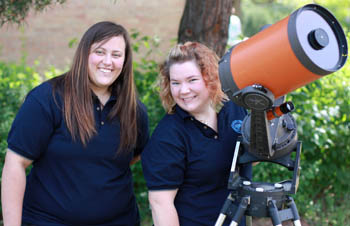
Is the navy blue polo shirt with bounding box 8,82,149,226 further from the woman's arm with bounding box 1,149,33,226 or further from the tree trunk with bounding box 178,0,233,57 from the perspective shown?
the tree trunk with bounding box 178,0,233,57

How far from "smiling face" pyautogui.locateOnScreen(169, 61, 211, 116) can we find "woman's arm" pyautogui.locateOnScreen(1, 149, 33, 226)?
2.75 feet

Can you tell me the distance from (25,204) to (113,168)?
1.63ft

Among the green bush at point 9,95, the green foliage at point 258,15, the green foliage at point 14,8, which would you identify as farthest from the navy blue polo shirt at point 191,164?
the green foliage at point 258,15

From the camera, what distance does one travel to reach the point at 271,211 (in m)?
1.92

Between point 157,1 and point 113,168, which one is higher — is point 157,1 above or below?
above

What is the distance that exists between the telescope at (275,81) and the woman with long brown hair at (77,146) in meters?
0.74

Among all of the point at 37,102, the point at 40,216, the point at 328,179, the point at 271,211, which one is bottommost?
the point at 328,179

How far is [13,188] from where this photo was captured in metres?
2.39

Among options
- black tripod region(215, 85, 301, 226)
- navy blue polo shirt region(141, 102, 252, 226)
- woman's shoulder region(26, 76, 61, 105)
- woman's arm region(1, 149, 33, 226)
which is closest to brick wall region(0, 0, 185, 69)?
woman's shoulder region(26, 76, 61, 105)

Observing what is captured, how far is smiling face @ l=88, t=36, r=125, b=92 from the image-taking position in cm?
250

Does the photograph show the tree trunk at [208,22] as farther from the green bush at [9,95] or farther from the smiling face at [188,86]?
the smiling face at [188,86]

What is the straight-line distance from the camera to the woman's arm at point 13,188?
7.75ft

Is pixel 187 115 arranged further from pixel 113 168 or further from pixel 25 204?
pixel 25 204

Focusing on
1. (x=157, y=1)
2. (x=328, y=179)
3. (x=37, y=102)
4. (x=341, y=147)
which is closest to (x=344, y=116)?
(x=341, y=147)
